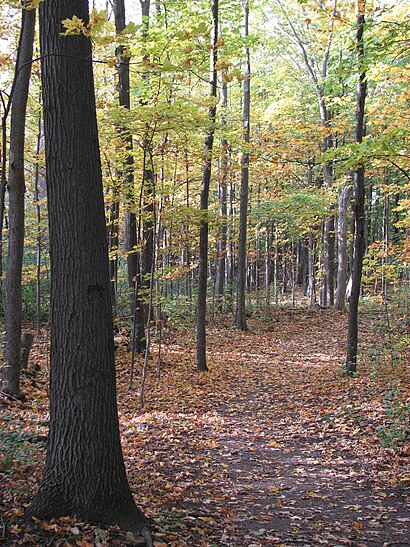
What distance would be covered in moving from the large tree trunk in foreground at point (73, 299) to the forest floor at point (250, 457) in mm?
302

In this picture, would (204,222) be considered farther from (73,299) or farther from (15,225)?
(73,299)

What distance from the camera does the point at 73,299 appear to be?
12.3 feet

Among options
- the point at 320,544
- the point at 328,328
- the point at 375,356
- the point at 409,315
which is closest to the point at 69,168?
the point at 320,544

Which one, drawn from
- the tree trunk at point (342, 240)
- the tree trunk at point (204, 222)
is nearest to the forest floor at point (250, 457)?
the tree trunk at point (204, 222)

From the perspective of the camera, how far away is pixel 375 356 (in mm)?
10445

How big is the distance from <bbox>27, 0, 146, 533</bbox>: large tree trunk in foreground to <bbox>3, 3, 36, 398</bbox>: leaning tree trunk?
4.59m

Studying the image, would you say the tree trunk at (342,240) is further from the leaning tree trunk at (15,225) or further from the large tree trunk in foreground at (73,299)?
the large tree trunk in foreground at (73,299)

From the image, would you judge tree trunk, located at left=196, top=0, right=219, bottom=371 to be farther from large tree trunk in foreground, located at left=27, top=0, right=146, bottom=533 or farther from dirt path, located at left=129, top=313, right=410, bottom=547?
large tree trunk in foreground, located at left=27, top=0, right=146, bottom=533

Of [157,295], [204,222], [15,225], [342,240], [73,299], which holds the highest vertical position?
[342,240]

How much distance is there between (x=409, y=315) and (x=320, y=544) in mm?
11341

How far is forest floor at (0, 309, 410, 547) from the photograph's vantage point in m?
4.19

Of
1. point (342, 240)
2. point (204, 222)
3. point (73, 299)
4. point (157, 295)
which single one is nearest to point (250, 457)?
point (73, 299)

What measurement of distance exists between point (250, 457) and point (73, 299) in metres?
3.95

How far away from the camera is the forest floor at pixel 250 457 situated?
13.7ft
